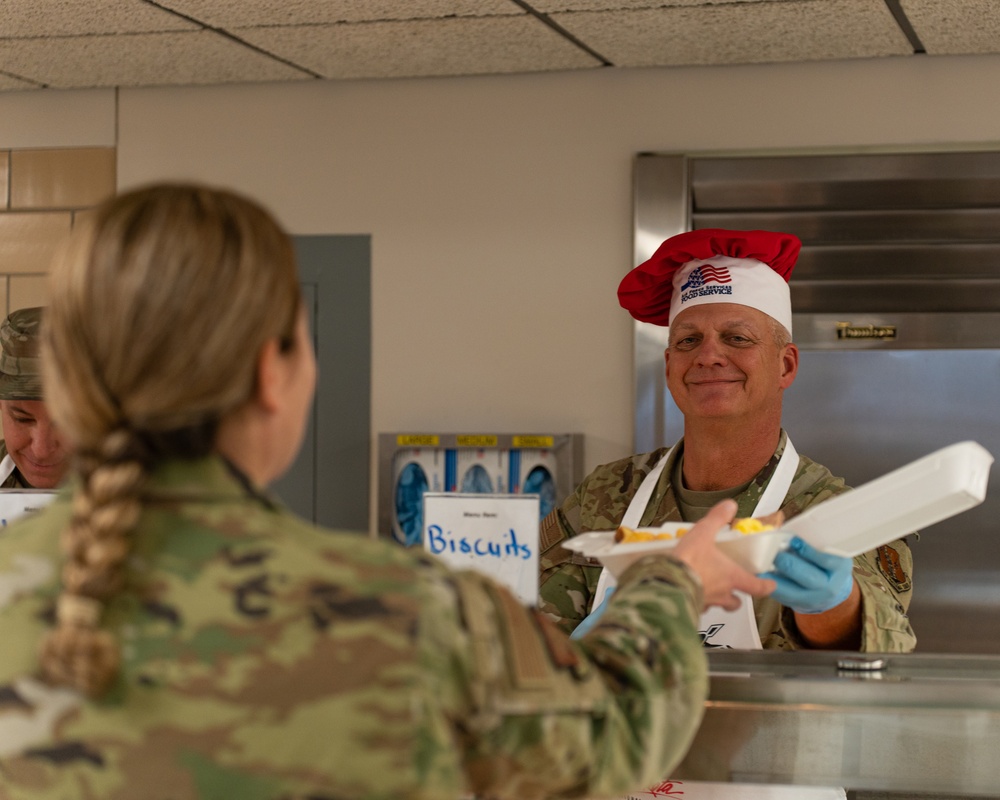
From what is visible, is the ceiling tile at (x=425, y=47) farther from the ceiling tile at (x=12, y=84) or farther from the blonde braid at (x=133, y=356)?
the blonde braid at (x=133, y=356)

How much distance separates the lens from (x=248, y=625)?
34.0 inches

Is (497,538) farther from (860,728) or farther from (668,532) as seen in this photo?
(860,728)

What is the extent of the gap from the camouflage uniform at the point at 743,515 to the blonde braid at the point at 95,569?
121 cm

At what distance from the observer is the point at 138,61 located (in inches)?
133

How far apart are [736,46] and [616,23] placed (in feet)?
1.37

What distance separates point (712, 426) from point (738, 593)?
1.16 feet

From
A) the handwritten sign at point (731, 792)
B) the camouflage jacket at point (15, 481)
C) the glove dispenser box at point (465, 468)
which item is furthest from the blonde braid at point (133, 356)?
the glove dispenser box at point (465, 468)

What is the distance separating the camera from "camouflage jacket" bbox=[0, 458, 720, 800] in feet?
2.83

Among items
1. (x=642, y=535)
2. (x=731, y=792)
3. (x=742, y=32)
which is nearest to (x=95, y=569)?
(x=642, y=535)

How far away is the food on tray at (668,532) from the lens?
1.40m

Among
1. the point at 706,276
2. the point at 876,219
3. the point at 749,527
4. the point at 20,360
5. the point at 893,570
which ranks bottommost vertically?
the point at 893,570

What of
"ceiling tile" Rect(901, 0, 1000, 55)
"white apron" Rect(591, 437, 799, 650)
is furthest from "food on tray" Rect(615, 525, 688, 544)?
"ceiling tile" Rect(901, 0, 1000, 55)

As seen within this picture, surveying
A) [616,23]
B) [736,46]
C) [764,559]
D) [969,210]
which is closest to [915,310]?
[969,210]

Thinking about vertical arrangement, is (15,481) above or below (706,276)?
below
